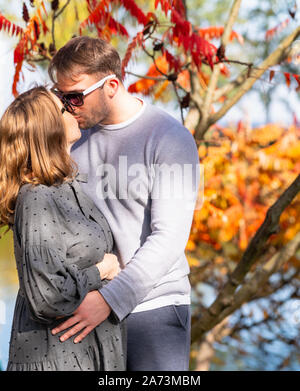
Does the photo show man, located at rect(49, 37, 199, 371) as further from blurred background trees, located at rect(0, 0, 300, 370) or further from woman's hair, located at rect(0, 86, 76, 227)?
blurred background trees, located at rect(0, 0, 300, 370)

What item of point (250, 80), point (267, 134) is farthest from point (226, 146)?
point (250, 80)

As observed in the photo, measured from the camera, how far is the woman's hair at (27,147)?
2.09 metres

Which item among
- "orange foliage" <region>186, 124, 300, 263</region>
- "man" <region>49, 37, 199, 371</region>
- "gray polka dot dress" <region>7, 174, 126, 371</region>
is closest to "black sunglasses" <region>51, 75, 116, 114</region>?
"man" <region>49, 37, 199, 371</region>

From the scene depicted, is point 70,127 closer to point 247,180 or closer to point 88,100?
point 88,100

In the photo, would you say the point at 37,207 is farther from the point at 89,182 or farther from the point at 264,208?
the point at 264,208

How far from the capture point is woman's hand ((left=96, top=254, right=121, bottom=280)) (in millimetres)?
2191

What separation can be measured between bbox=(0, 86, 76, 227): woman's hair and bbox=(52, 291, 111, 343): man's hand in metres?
0.43

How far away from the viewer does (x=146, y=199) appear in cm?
233

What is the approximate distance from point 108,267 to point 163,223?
273mm

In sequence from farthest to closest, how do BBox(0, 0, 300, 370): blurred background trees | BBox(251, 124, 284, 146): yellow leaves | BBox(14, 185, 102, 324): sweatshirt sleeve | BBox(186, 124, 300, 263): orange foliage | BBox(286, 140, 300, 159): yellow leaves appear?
BBox(251, 124, 284, 146): yellow leaves
BBox(286, 140, 300, 159): yellow leaves
BBox(186, 124, 300, 263): orange foliage
BBox(0, 0, 300, 370): blurred background trees
BBox(14, 185, 102, 324): sweatshirt sleeve

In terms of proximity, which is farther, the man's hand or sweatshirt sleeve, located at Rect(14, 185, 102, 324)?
the man's hand

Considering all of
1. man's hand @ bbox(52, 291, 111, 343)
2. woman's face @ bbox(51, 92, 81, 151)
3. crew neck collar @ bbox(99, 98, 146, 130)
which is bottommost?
man's hand @ bbox(52, 291, 111, 343)

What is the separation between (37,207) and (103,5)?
193 centimetres
